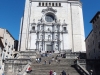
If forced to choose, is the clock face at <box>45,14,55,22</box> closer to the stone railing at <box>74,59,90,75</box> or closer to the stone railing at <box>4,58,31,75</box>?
the stone railing at <box>4,58,31,75</box>

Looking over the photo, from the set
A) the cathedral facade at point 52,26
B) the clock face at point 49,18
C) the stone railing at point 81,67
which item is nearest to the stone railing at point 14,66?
the stone railing at point 81,67

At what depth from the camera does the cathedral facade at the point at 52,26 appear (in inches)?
1684

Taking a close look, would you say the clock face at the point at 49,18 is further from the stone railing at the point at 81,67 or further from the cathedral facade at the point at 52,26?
the stone railing at the point at 81,67

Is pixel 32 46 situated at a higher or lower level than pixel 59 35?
lower

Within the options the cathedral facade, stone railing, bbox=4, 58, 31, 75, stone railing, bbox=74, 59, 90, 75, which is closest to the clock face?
the cathedral facade

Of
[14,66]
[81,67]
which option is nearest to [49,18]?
[14,66]

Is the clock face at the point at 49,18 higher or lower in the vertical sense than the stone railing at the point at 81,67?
higher

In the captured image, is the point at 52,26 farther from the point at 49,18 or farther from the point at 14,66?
the point at 14,66

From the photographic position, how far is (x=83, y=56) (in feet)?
110

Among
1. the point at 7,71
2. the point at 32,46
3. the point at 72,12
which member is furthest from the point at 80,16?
the point at 7,71

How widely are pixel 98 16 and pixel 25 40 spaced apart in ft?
70.0

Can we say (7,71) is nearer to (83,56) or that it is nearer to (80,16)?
(83,56)

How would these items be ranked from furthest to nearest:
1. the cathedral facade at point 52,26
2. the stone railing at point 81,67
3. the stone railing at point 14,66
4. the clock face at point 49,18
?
the clock face at point 49,18 < the cathedral facade at point 52,26 < the stone railing at point 14,66 < the stone railing at point 81,67

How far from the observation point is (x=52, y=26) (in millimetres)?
44750
